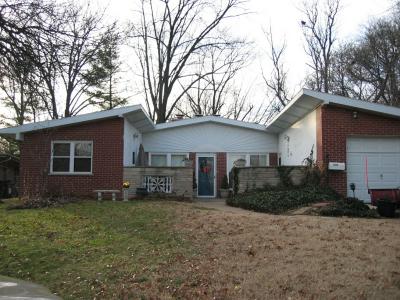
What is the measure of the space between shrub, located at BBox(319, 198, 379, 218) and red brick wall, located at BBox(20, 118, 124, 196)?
29.3 feet

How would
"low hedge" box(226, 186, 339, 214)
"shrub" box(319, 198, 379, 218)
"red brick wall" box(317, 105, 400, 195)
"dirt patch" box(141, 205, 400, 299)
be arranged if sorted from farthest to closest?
1. "red brick wall" box(317, 105, 400, 195)
2. "low hedge" box(226, 186, 339, 214)
3. "shrub" box(319, 198, 379, 218)
4. "dirt patch" box(141, 205, 400, 299)

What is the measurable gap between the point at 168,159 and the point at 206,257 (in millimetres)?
16177

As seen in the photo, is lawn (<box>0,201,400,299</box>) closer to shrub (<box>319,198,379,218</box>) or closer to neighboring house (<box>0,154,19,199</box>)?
shrub (<box>319,198,379,218</box>)

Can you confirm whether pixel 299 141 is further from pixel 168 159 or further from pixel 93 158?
pixel 93 158

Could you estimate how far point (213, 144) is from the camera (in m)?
23.4

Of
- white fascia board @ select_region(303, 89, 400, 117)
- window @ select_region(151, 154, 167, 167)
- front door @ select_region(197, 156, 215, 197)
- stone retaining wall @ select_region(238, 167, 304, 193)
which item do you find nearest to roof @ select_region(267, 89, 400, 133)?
white fascia board @ select_region(303, 89, 400, 117)

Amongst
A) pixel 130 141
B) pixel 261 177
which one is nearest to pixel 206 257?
pixel 261 177

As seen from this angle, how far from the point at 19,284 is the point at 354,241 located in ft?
16.9

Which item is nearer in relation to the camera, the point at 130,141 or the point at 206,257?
the point at 206,257

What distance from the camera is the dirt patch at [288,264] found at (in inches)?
219

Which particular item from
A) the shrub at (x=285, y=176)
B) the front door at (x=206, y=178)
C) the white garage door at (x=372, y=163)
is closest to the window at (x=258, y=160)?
the front door at (x=206, y=178)

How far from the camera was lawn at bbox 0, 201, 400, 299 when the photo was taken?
227 inches

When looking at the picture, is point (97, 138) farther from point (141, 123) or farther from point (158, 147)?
point (158, 147)

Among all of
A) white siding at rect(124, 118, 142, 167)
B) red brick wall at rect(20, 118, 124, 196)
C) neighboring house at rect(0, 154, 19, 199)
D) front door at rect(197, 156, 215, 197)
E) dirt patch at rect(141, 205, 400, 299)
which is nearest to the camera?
dirt patch at rect(141, 205, 400, 299)
